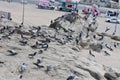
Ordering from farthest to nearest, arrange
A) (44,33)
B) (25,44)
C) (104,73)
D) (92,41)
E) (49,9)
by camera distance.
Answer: (49,9), (92,41), (44,33), (25,44), (104,73)

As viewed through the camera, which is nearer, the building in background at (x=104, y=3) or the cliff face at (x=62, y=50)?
the cliff face at (x=62, y=50)

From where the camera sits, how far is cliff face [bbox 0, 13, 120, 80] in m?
16.9

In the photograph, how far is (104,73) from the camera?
18734 millimetres

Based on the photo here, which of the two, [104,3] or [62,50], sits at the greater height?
[62,50]

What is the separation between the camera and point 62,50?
22.2 meters

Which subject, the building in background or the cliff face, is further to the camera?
the building in background

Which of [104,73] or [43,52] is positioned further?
[43,52]

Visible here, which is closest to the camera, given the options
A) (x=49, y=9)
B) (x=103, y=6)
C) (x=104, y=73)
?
(x=104, y=73)

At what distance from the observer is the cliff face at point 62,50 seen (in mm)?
16938

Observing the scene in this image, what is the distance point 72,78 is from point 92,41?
1354 cm

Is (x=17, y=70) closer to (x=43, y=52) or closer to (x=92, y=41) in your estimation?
(x=43, y=52)

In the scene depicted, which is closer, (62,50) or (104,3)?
(62,50)

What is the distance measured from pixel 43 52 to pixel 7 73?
4.91 m

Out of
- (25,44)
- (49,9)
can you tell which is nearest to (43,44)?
(25,44)
